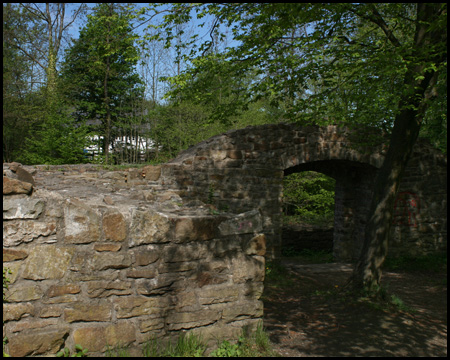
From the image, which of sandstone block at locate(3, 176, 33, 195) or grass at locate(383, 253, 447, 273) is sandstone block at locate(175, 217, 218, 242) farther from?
grass at locate(383, 253, 447, 273)

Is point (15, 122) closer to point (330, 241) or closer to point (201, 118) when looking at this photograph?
point (201, 118)

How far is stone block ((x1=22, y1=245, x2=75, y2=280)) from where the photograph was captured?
2721 mm

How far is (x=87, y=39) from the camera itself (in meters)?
15.6

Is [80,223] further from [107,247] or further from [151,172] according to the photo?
[151,172]

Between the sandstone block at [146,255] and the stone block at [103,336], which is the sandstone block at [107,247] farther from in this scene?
the stone block at [103,336]

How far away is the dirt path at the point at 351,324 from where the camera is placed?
3.99 meters

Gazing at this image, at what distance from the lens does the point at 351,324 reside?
473cm

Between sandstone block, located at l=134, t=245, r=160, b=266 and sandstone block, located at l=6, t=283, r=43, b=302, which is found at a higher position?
sandstone block, located at l=134, t=245, r=160, b=266

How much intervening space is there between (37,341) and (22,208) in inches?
38.0

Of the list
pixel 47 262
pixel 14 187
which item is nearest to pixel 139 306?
pixel 47 262

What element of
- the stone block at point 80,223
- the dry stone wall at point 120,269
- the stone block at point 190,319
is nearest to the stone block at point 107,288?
the dry stone wall at point 120,269

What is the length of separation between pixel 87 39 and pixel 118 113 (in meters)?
3.28

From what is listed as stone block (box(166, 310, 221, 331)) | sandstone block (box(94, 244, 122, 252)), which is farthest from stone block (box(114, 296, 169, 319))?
sandstone block (box(94, 244, 122, 252))

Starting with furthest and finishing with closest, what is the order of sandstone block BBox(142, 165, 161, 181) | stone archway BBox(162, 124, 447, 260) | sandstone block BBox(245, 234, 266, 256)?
stone archway BBox(162, 124, 447, 260) → sandstone block BBox(142, 165, 161, 181) → sandstone block BBox(245, 234, 266, 256)
